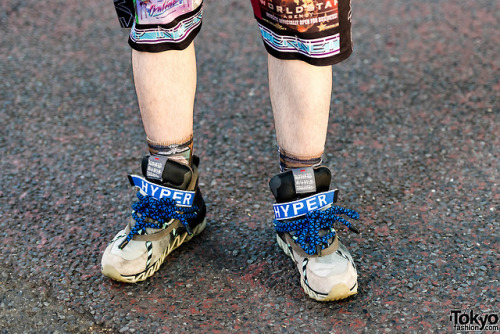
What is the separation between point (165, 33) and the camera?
1.76 m

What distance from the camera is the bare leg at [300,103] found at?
1742 millimetres

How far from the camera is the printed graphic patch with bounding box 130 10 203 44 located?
1.75 metres

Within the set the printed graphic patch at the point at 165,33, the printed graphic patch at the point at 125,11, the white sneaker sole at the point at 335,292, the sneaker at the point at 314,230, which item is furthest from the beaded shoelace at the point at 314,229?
the printed graphic patch at the point at 125,11

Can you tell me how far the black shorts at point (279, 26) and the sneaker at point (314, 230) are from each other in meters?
0.36

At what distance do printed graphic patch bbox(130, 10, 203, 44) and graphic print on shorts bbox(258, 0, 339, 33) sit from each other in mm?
244

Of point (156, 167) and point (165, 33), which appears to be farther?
point (156, 167)

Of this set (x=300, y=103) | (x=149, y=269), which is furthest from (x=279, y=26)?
(x=149, y=269)

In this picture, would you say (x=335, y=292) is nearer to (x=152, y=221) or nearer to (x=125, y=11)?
(x=152, y=221)

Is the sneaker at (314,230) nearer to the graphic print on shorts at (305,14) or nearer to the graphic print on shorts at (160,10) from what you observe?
the graphic print on shorts at (305,14)

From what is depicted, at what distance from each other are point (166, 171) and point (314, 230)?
18.8 inches

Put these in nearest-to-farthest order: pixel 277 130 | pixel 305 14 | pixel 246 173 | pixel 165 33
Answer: pixel 305 14 → pixel 165 33 → pixel 277 130 → pixel 246 173

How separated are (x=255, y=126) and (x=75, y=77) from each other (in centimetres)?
103

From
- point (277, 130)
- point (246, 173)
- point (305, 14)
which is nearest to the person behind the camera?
point (305, 14)

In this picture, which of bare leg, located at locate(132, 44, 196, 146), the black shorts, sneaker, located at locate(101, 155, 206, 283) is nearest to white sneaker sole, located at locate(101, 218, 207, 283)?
sneaker, located at locate(101, 155, 206, 283)
